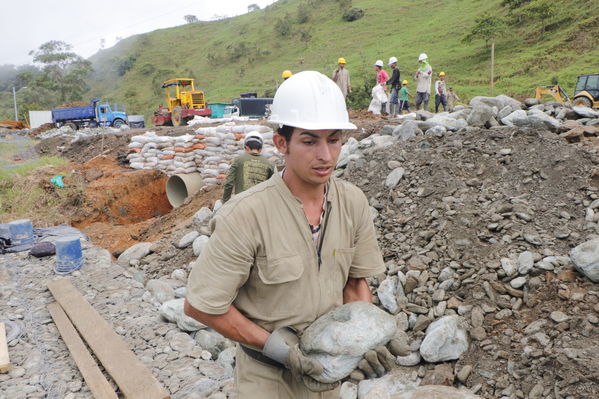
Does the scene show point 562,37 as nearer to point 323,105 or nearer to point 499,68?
point 499,68

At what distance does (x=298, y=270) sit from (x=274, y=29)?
147 ft

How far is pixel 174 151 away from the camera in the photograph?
10.0m

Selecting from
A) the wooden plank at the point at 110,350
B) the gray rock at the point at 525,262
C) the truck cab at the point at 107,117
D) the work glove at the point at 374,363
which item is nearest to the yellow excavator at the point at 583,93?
the gray rock at the point at 525,262

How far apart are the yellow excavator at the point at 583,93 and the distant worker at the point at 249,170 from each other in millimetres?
10641

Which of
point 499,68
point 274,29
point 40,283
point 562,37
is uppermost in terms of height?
point 274,29

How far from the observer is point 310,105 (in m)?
1.40

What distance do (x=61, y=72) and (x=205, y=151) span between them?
53.0 m

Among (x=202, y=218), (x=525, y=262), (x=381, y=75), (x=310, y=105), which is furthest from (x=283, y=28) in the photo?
(x=310, y=105)


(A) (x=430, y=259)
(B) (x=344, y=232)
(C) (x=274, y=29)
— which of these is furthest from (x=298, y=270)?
(C) (x=274, y=29)

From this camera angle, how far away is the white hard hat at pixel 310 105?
4.55 feet

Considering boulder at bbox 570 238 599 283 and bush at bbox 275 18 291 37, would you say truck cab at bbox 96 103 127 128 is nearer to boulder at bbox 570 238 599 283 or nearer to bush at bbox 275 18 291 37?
bush at bbox 275 18 291 37

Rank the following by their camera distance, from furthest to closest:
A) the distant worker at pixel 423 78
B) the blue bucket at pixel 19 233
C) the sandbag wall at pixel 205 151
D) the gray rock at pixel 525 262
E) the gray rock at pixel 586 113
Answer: the distant worker at pixel 423 78, the sandbag wall at pixel 205 151, the blue bucket at pixel 19 233, the gray rock at pixel 586 113, the gray rock at pixel 525 262

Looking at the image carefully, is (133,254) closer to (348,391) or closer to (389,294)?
(389,294)

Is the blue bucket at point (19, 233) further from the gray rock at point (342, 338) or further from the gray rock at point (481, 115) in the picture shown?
the gray rock at point (481, 115)
